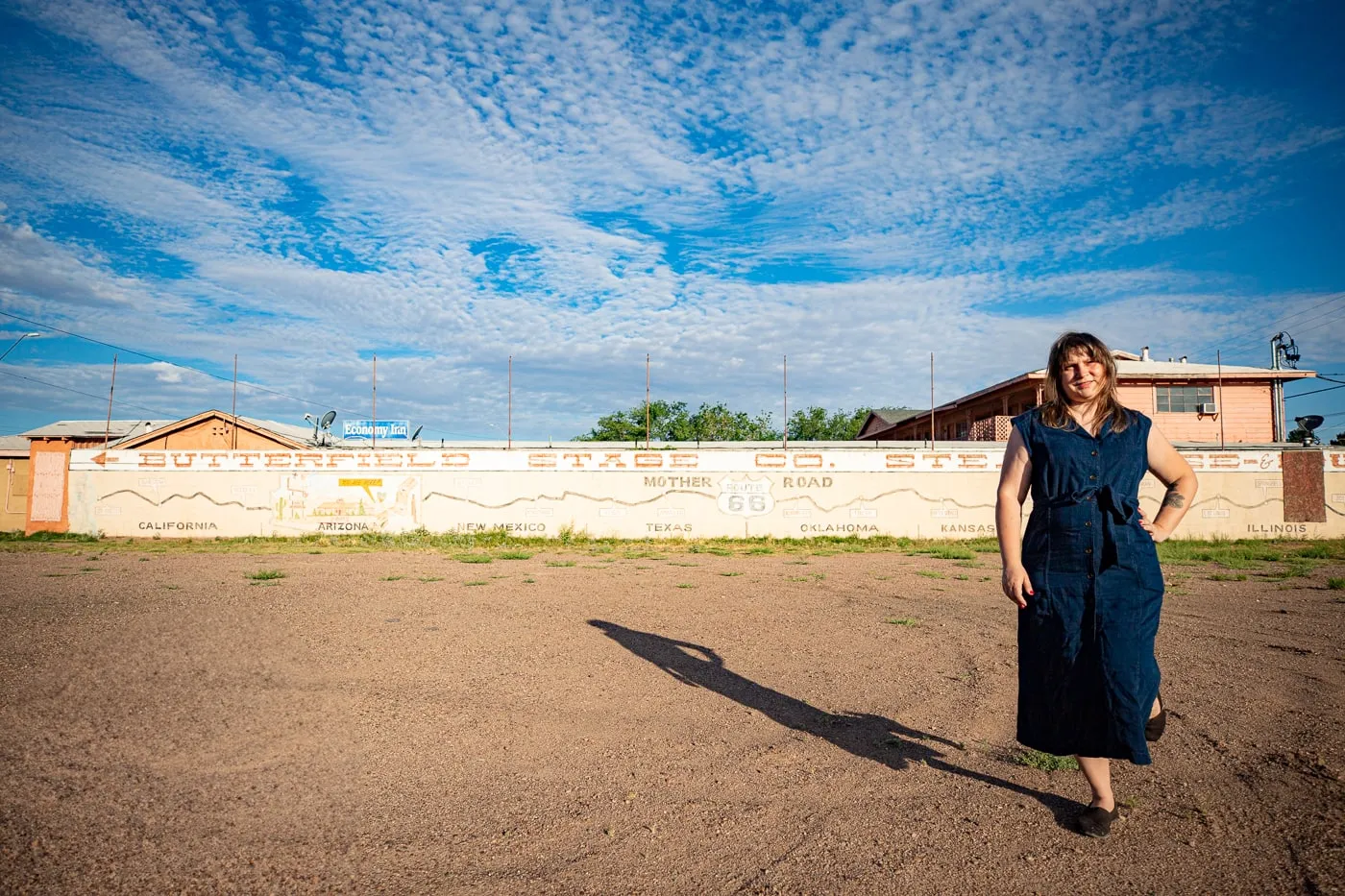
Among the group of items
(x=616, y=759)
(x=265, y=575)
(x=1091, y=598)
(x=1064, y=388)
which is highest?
(x=1064, y=388)

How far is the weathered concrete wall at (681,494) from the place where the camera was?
787 inches

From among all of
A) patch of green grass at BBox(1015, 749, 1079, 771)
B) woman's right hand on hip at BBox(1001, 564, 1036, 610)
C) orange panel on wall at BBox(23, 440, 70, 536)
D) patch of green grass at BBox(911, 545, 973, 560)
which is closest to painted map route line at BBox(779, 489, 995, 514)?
patch of green grass at BBox(911, 545, 973, 560)

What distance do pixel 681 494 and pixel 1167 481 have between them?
1713 centimetres

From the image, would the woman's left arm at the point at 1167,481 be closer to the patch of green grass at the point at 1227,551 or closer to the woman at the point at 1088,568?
the woman at the point at 1088,568

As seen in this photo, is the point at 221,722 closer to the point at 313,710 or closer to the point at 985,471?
the point at 313,710

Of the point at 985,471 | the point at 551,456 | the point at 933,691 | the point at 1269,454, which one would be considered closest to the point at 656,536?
the point at 551,456

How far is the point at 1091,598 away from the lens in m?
2.87

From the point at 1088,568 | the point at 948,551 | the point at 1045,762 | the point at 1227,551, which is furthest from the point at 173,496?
the point at 1227,551

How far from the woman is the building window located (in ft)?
106

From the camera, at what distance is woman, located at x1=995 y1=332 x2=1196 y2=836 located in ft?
9.41

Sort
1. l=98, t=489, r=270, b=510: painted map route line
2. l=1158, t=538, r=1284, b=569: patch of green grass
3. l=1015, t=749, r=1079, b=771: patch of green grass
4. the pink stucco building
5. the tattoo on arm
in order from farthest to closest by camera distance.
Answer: the pink stucco building < l=98, t=489, r=270, b=510: painted map route line < l=1158, t=538, r=1284, b=569: patch of green grass < l=1015, t=749, r=1079, b=771: patch of green grass < the tattoo on arm

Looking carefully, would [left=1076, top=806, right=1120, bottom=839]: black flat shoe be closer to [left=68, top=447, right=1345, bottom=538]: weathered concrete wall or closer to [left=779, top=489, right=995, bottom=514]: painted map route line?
[left=68, top=447, right=1345, bottom=538]: weathered concrete wall

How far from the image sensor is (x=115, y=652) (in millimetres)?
5758

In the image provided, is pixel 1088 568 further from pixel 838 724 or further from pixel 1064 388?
pixel 838 724
